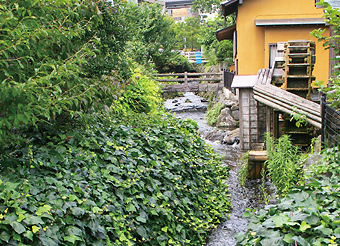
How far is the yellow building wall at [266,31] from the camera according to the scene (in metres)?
17.4

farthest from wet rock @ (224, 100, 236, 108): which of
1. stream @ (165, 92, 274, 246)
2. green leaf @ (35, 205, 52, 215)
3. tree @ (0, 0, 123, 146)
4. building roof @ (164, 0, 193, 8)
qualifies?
building roof @ (164, 0, 193, 8)

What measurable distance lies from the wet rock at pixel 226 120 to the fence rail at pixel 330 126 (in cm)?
1218

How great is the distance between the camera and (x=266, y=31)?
1750 cm

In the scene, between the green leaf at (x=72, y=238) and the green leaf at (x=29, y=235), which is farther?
the green leaf at (x=72, y=238)

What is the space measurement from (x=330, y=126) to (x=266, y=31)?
39.6 ft

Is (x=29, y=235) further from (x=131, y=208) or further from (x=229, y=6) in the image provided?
(x=229, y=6)

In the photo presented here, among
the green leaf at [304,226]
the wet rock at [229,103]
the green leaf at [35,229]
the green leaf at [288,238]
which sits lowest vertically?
the wet rock at [229,103]

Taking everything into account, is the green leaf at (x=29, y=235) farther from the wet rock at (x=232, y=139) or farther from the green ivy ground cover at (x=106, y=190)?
the wet rock at (x=232, y=139)

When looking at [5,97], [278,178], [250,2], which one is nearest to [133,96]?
[278,178]

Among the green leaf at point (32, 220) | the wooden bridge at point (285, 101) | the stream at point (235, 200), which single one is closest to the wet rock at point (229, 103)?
the stream at point (235, 200)

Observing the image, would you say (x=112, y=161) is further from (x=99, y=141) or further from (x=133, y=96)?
(x=133, y=96)

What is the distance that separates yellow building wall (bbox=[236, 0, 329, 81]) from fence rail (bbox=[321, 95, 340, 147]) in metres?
11.3

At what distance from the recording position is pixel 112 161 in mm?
5723

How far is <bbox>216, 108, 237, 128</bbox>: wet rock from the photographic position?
1906cm
